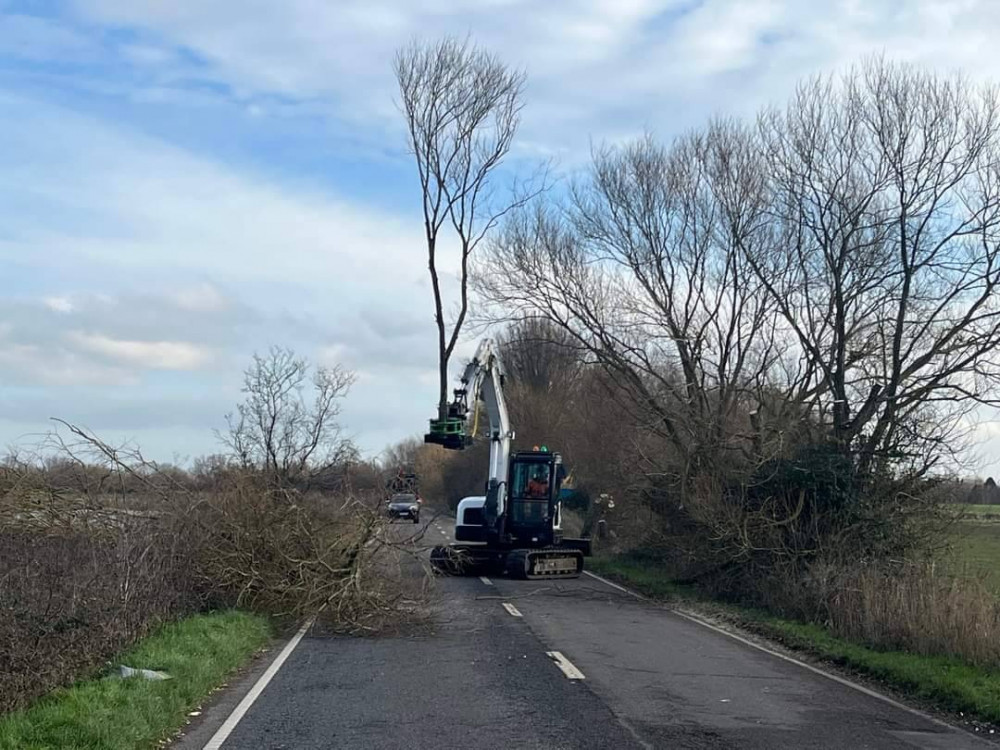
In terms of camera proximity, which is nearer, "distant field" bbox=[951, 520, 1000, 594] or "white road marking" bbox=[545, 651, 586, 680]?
"white road marking" bbox=[545, 651, 586, 680]

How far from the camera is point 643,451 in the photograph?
93.1ft

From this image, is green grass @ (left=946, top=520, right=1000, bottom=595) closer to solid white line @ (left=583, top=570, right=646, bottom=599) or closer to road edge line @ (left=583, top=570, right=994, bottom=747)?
road edge line @ (left=583, top=570, right=994, bottom=747)

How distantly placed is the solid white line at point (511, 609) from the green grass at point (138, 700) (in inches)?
234

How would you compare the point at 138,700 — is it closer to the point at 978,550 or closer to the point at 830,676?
the point at 830,676

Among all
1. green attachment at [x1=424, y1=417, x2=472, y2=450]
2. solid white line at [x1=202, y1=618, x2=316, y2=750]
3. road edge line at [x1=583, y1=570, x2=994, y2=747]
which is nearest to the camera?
solid white line at [x1=202, y1=618, x2=316, y2=750]

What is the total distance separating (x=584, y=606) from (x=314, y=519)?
6082 millimetres

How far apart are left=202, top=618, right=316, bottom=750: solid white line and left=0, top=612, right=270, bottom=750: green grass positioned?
0.40 meters

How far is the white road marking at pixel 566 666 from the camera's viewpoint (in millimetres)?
12445

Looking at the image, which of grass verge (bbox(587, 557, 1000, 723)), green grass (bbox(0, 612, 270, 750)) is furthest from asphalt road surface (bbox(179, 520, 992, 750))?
grass verge (bbox(587, 557, 1000, 723))

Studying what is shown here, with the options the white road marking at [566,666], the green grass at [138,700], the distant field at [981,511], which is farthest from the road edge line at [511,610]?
the distant field at [981,511]

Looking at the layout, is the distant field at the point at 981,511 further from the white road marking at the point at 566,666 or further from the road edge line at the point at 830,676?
the white road marking at the point at 566,666

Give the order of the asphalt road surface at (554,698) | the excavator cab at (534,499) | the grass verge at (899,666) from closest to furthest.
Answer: the asphalt road surface at (554,698) < the grass verge at (899,666) < the excavator cab at (534,499)

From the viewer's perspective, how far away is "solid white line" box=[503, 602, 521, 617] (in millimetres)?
19078

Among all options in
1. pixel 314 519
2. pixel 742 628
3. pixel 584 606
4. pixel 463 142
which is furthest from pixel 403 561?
pixel 463 142
